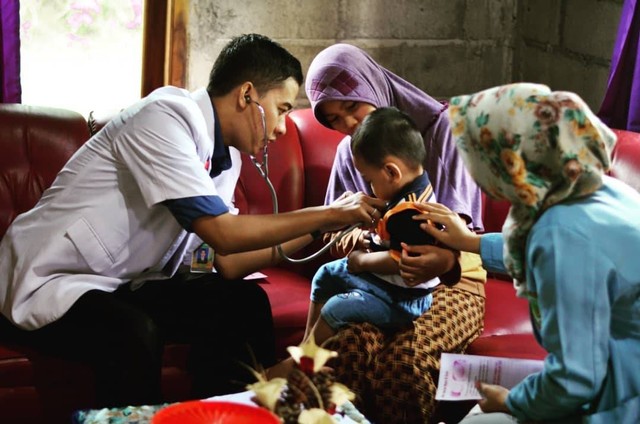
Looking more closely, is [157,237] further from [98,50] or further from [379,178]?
[98,50]

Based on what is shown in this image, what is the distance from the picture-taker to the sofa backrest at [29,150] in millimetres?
2811

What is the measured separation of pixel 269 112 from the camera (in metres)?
2.40

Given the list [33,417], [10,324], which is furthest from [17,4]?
[33,417]

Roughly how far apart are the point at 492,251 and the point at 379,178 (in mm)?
420

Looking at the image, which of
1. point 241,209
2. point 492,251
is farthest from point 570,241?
point 241,209

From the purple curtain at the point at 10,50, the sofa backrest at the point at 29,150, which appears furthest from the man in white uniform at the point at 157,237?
the purple curtain at the point at 10,50

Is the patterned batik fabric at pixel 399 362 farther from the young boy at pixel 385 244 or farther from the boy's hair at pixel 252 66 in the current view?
the boy's hair at pixel 252 66

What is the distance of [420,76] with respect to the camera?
149 inches

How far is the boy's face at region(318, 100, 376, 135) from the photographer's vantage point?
2.70 meters

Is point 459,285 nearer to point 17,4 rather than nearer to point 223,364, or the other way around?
point 223,364

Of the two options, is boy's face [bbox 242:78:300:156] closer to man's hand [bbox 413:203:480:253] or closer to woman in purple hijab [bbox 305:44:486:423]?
woman in purple hijab [bbox 305:44:486:423]

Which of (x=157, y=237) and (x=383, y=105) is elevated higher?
(x=383, y=105)

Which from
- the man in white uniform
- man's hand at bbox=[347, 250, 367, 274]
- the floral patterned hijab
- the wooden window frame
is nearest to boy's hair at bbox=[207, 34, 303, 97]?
the man in white uniform

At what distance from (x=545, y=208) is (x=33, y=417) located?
147 centimetres
